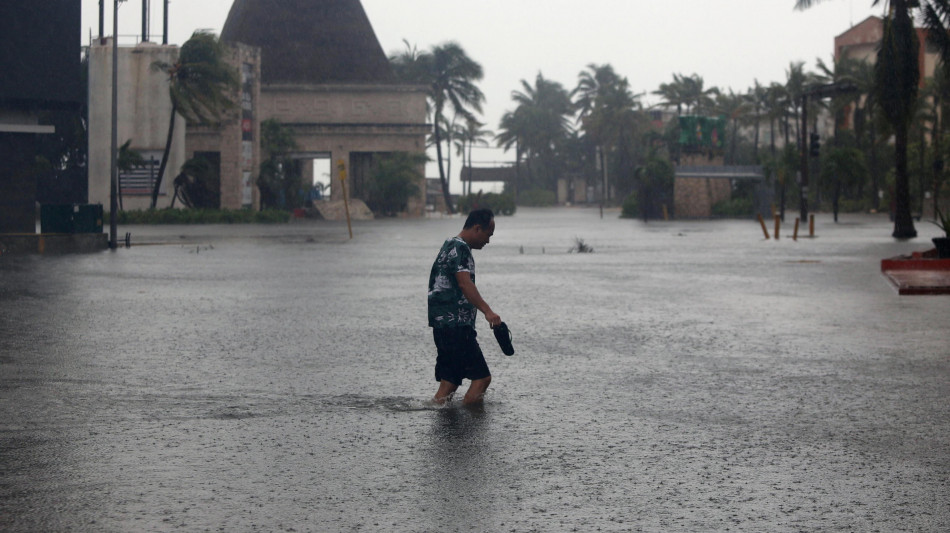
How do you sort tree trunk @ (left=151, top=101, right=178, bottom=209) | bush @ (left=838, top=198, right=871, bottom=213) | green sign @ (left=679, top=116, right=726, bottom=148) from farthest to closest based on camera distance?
bush @ (left=838, top=198, right=871, bottom=213) → green sign @ (left=679, top=116, right=726, bottom=148) → tree trunk @ (left=151, top=101, right=178, bottom=209)

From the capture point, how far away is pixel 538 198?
137875mm

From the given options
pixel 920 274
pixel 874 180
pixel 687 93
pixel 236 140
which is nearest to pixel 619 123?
pixel 687 93

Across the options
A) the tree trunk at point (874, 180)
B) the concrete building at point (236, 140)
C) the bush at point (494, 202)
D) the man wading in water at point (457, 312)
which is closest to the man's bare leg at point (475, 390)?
the man wading in water at point (457, 312)

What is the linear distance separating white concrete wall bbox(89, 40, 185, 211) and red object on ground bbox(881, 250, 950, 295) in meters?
46.4

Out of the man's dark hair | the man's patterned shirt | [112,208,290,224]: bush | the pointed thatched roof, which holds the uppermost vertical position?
the pointed thatched roof

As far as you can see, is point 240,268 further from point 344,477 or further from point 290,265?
point 344,477

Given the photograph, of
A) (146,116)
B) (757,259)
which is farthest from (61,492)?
(146,116)

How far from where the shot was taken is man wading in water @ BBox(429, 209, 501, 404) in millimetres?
8453

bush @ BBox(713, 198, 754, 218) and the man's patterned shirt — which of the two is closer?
the man's patterned shirt

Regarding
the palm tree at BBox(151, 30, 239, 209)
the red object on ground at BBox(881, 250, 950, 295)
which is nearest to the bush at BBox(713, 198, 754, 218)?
the palm tree at BBox(151, 30, 239, 209)

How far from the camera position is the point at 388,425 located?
7867 millimetres

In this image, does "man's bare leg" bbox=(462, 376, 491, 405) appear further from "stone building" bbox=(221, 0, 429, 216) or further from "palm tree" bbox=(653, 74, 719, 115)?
"palm tree" bbox=(653, 74, 719, 115)

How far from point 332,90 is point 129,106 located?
1862cm

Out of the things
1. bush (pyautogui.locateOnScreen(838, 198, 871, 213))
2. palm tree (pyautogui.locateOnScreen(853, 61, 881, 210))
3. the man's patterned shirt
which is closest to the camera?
the man's patterned shirt
